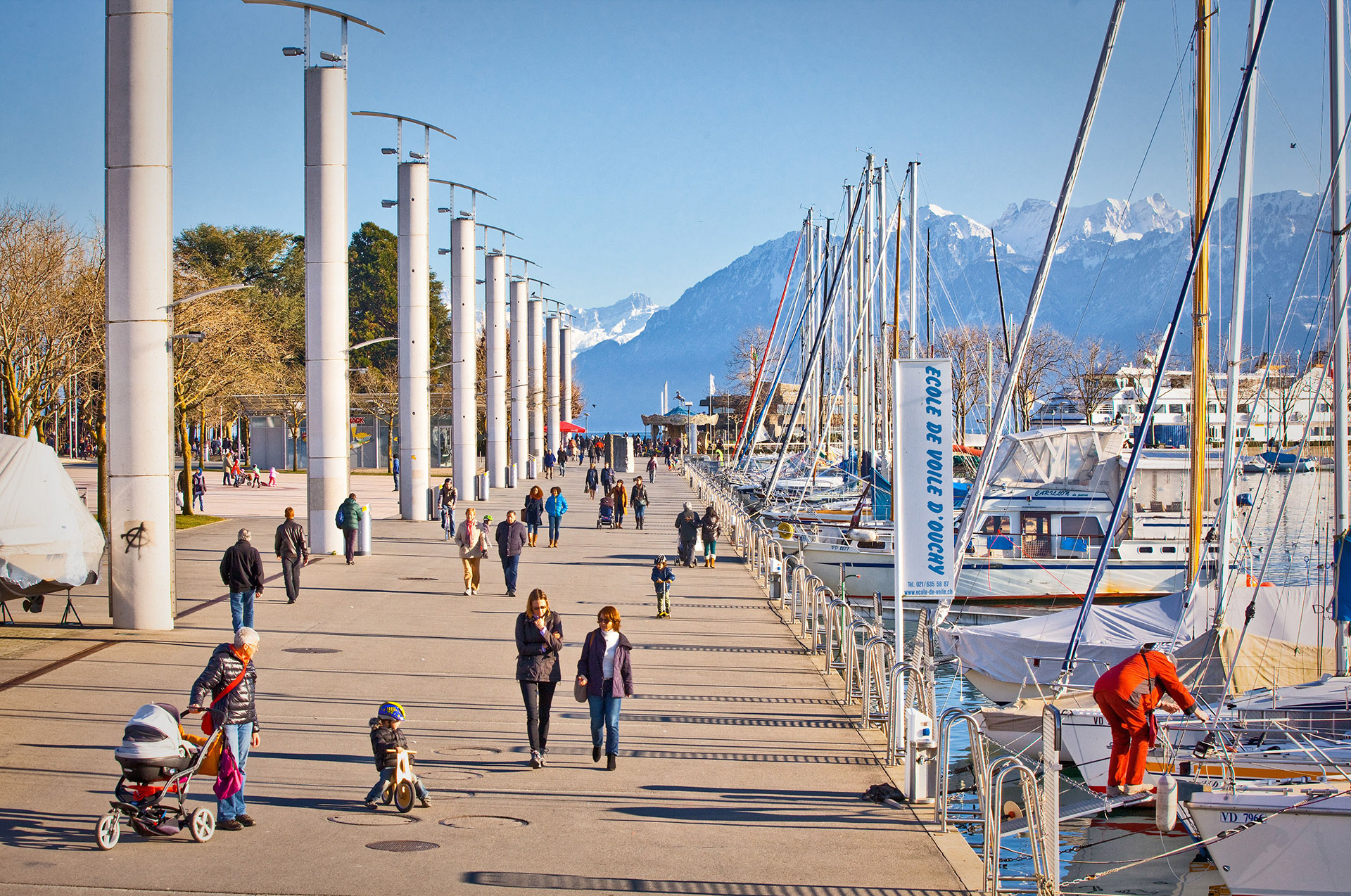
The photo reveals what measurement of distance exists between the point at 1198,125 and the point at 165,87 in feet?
50.9

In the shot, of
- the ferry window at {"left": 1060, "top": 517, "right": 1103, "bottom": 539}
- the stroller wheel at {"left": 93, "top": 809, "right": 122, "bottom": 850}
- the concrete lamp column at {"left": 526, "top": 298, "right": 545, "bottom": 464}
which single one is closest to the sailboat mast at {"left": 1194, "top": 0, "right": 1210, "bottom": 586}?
the ferry window at {"left": 1060, "top": 517, "right": 1103, "bottom": 539}

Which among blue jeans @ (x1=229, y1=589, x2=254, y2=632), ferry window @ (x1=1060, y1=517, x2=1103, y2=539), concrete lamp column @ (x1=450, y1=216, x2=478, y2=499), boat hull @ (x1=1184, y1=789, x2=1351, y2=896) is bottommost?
boat hull @ (x1=1184, y1=789, x2=1351, y2=896)

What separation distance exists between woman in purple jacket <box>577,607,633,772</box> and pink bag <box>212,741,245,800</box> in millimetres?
3137

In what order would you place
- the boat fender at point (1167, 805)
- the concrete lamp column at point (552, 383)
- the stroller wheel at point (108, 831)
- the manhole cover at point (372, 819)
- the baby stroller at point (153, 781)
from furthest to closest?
the concrete lamp column at point (552, 383), the boat fender at point (1167, 805), the manhole cover at point (372, 819), the baby stroller at point (153, 781), the stroller wheel at point (108, 831)

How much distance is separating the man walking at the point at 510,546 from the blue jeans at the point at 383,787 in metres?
12.7

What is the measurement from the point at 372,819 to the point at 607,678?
2.49 meters

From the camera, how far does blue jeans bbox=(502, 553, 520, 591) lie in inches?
888

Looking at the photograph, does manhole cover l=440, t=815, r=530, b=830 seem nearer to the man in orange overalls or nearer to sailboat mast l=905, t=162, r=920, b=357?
the man in orange overalls

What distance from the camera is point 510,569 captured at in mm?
22625

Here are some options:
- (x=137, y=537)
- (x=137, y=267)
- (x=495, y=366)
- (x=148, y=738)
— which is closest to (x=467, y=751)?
(x=148, y=738)

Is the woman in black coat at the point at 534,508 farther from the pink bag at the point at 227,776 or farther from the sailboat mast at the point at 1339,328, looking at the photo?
the pink bag at the point at 227,776

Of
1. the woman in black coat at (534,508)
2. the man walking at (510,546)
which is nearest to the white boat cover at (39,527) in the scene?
the man walking at (510,546)

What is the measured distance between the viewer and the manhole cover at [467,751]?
37.3 feet

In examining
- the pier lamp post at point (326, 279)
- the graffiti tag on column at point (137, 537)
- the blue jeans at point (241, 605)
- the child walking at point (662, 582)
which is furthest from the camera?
the pier lamp post at point (326, 279)
